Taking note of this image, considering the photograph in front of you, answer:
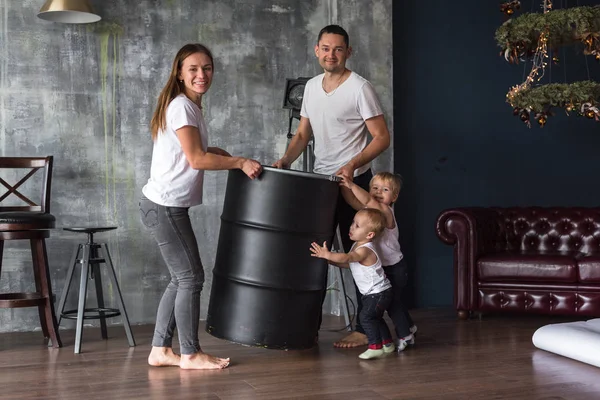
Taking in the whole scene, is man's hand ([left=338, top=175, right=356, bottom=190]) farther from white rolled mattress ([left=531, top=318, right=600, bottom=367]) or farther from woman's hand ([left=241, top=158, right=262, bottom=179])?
white rolled mattress ([left=531, top=318, right=600, bottom=367])

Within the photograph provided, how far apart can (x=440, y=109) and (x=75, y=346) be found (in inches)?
123

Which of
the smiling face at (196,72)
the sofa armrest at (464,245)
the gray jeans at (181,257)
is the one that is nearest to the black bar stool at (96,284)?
the gray jeans at (181,257)

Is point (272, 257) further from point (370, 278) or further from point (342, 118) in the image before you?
point (342, 118)

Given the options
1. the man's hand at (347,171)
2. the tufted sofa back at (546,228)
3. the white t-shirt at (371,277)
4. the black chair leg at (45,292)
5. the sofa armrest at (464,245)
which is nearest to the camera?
the man's hand at (347,171)

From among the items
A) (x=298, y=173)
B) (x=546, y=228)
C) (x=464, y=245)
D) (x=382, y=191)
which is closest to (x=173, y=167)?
(x=298, y=173)

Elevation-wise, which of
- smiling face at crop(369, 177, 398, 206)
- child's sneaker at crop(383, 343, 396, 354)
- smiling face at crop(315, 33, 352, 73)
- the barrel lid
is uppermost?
smiling face at crop(315, 33, 352, 73)

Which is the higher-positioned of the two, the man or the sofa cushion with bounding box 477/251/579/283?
the man

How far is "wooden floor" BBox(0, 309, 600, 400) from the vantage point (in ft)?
10.4

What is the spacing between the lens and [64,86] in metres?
4.83

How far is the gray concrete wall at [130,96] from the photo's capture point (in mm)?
4754

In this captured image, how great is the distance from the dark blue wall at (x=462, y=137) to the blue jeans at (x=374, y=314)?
186 cm

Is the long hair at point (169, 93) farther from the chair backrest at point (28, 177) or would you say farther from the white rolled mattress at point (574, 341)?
the white rolled mattress at point (574, 341)

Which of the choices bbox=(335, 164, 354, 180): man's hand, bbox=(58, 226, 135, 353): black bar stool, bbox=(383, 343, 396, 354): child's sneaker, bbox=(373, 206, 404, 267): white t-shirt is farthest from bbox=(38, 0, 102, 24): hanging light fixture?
bbox=(383, 343, 396, 354): child's sneaker

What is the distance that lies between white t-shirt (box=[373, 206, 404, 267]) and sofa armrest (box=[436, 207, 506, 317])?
1.09 meters
